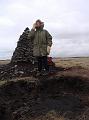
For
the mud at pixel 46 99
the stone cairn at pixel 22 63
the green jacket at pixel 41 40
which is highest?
the green jacket at pixel 41 40

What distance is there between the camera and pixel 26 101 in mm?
16562

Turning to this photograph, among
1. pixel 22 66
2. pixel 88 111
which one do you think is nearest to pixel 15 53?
pixel 22 66

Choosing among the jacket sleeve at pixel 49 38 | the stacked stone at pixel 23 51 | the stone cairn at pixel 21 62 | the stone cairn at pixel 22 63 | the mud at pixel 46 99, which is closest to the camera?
the mud at pixel 46 99

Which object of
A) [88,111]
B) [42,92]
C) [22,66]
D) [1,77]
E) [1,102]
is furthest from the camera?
[22,66]

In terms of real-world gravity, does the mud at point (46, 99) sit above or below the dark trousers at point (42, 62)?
below

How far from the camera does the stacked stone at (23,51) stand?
26.7 metres

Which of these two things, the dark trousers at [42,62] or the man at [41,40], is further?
the dark trousers at [42,62]

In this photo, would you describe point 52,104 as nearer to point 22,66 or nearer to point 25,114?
point 25,114

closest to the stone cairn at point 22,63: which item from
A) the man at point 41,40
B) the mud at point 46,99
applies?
the man at point 41,40

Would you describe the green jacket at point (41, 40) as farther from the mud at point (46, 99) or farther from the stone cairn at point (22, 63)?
the stone cairn at point (22, 63)

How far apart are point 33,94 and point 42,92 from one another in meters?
0.46

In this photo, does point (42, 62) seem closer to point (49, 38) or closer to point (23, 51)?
point (49, 38)

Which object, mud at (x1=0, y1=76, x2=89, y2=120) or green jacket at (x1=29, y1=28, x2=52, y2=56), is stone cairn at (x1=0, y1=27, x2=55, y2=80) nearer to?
green jacket at (x1=29, y1=28, x2=52, y2=56)

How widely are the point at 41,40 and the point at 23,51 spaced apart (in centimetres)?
687
